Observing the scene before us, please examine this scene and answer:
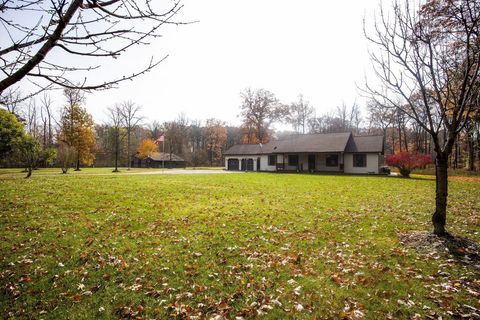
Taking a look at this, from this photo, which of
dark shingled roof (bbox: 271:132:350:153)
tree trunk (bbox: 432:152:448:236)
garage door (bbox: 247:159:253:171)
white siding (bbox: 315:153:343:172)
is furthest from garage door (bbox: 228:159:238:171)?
tree trunk (bbox: 432:152:448:236)

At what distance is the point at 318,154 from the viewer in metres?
34.4

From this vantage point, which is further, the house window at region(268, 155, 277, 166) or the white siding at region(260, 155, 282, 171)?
the house window at region(268, 155, 277, 166)

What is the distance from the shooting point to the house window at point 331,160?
33.0 m

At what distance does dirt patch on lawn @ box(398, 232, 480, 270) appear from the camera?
5.12 metres

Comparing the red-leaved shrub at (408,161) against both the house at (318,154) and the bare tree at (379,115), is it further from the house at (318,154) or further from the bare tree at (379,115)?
the bare tree at (379,115)

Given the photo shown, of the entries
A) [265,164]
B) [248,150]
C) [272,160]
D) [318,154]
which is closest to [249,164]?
[248,150]

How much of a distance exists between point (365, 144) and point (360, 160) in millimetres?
2324

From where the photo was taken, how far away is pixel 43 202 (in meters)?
9.98

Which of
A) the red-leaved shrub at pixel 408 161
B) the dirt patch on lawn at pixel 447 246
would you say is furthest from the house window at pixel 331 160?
the dirt patch on lawn at pixel 447 246

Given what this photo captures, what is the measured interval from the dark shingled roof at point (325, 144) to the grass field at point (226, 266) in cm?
2345

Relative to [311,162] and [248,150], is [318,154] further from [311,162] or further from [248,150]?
[248,150]

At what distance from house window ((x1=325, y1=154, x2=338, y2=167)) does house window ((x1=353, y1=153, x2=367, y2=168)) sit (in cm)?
226

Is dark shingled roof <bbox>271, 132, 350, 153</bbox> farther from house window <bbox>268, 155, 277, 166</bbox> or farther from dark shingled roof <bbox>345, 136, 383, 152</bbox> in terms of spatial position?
house window <bbox>268, 155, 277, 166</bbox>

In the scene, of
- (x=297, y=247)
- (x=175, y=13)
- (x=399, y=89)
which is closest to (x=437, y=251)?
(x=297, y=247)
